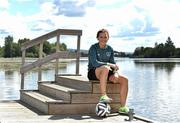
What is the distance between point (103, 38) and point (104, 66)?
23.4 inches

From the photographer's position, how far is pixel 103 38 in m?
8.15

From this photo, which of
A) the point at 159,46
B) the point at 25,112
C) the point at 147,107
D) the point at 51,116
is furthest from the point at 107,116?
the point at 159,46

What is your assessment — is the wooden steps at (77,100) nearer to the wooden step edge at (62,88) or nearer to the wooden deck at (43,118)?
the wooden step edge at (62,88)

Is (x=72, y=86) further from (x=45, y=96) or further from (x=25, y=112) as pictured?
(x=25, y=112)

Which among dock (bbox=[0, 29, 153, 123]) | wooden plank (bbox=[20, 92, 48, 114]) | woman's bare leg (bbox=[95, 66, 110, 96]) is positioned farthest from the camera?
wooden plank (bbox=[20, 92, 48, 114])

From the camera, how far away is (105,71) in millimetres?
7785

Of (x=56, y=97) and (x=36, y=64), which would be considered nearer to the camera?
(x=56, y=97)

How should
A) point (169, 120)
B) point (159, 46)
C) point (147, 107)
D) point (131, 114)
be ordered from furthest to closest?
point (159, 46)
point (147, 107)
point (169, 120)
point (131, 114)

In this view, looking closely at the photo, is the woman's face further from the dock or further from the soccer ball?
the soccer ball

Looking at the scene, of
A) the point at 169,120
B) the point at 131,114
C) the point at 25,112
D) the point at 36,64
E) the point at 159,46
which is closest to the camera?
the point at 131,114

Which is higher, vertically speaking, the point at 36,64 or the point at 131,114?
the point at 36,64

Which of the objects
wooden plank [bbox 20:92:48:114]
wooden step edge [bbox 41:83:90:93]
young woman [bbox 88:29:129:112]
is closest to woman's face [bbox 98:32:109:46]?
young woman [bbox 88:29:129:112]

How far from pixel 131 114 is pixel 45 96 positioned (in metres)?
2.72

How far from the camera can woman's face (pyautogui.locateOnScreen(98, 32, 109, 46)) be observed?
26.6ft
